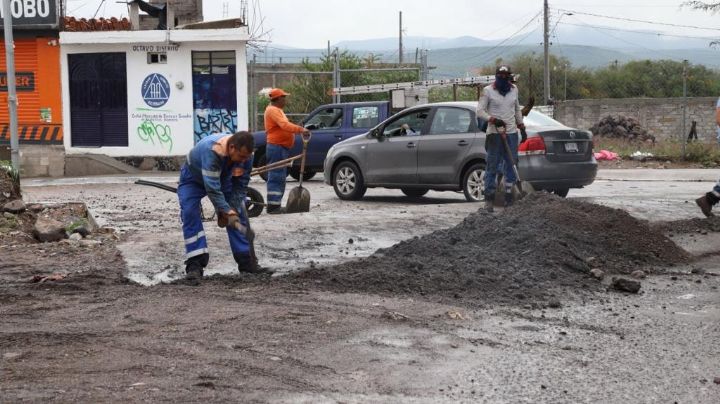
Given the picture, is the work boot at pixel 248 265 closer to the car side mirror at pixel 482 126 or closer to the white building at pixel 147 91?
the car side mirror at pixel 482 126

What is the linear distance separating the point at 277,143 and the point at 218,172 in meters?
5.57

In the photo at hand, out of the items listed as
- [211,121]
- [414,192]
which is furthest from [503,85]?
[211,121]

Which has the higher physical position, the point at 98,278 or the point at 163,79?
the point at 163,79

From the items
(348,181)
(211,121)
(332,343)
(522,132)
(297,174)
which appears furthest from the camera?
(211,121)

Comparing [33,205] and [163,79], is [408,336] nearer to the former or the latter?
[33,205]

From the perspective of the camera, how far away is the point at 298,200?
44.5 feet

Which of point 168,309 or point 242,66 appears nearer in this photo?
point 168,309

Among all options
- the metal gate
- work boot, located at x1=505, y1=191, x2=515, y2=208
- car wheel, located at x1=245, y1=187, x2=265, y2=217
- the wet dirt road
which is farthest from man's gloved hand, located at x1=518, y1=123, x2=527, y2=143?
the metal gate

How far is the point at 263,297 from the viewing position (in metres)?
7.59

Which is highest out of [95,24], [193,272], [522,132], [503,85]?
[95,24]

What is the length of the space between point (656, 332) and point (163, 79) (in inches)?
856

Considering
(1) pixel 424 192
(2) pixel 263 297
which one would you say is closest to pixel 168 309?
(2) pixel 263 297

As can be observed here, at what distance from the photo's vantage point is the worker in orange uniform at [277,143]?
44.2 feet

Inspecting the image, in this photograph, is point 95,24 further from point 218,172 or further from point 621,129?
point 218,172
